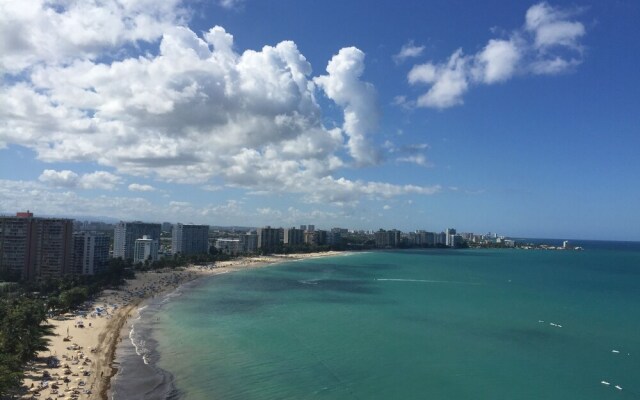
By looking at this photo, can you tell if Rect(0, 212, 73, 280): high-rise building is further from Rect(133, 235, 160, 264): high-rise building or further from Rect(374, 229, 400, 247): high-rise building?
Rect(374, 229, 400, 247): high-rise building

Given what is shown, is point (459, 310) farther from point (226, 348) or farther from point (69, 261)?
point (69, 261)

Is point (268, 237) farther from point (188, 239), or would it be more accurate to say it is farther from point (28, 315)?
point (28, 315)

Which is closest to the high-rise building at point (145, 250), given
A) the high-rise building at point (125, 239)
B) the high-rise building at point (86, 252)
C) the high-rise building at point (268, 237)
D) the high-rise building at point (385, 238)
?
the high-rise building at point (125, 239)

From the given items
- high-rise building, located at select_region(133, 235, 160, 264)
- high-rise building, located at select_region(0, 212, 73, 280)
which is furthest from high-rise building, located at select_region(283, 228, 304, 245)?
high-rise building, located at select_region(0, 212, 73, 280)

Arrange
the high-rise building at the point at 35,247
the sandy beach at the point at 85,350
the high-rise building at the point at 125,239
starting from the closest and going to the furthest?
the sandy beach at the point at 85,350, the high-rise building at the point at 35,247, the high-rise building at the point at 125,239

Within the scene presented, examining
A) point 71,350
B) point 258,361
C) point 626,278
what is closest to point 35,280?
point 71,350

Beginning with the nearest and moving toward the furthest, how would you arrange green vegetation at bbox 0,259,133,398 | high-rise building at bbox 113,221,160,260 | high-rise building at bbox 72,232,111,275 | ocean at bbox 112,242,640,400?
green vegetation at bbox 0,259,133,398 < ocean at bbox 112,242,640,400 < high-rise building at bbox 72,232,111,275 < high-rise building at bbox 113,221,160,260

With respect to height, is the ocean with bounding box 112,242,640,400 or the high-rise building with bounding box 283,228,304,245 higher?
the high-rise building with bounding box 283,228,304,245

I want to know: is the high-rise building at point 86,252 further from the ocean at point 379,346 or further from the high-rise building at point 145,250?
the high-rise building at point 145,250
